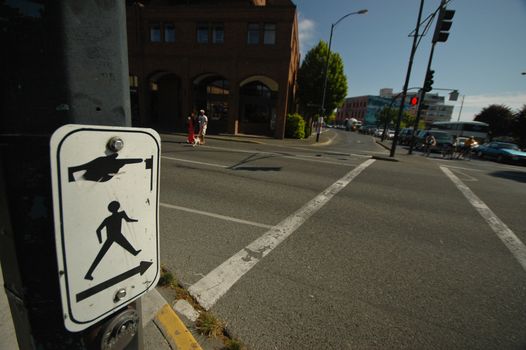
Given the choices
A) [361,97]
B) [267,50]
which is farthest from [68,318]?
[361,97]

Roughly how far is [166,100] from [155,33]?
6108 millimetres

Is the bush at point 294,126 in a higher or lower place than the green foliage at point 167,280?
higher

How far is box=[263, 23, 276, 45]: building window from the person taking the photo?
19.9 metres

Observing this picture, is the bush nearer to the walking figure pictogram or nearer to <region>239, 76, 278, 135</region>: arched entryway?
<region>239, 76, 278, 135</region>: arched entryway

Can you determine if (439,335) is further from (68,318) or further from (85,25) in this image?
(85,25)

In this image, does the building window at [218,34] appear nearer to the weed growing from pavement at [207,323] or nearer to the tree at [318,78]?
the tree at [318,78]

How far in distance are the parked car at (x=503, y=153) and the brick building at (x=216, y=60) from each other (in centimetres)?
1743

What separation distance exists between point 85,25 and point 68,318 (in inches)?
35.1

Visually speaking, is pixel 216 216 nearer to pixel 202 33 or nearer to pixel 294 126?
pixel 294 126

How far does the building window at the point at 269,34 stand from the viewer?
1988 centimetres

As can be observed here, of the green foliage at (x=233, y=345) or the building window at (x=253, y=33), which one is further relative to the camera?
the building window at (x=253, y=33)

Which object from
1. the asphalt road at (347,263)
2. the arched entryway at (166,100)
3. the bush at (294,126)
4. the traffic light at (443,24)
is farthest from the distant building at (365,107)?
the asphalt road at (347,263)

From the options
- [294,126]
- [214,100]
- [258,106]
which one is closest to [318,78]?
[258,106]

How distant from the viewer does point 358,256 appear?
375 centimetres
